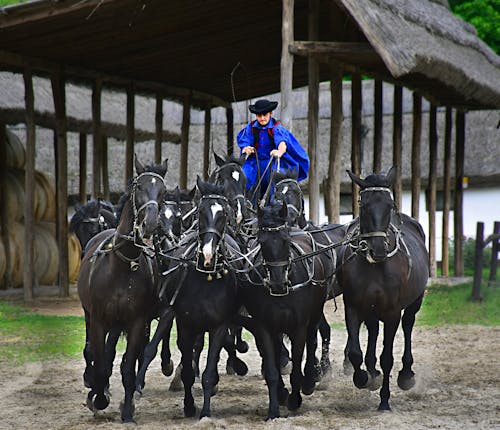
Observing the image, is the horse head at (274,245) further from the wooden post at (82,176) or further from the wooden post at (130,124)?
the wooden post at (82,176)

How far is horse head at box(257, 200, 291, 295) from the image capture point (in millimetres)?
8867

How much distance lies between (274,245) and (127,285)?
1243mm

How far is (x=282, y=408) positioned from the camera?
9.42 metres

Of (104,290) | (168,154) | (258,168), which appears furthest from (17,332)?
(168,154)

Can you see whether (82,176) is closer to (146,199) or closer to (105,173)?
(105,173)

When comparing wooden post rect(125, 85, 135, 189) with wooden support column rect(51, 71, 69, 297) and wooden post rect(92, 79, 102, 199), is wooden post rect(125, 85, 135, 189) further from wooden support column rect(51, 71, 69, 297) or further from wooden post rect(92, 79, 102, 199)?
wooden support column rect(51, 71, 69, 297)

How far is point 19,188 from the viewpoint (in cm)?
2038

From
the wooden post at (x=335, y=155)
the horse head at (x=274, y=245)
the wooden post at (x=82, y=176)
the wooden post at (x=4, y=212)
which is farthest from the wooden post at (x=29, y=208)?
the horse head at (x=274, y=245)

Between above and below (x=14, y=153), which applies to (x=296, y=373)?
below

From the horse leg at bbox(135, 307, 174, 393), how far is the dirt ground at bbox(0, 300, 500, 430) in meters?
0.25

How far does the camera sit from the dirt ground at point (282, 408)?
8680mm

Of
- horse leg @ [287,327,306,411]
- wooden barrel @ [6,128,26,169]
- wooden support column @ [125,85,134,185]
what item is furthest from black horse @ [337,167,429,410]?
wooden barrel @ [6,128,26,169]

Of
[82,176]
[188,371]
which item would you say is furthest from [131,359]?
[82,176]

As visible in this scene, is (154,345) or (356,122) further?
(356,122)
